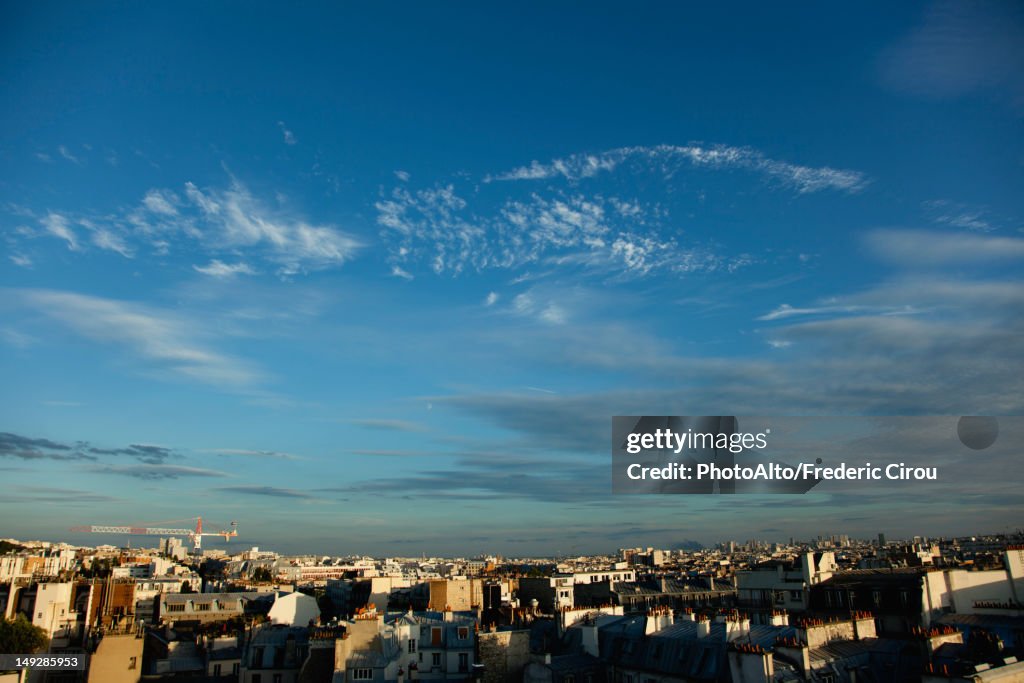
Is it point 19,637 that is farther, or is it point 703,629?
point 19,637

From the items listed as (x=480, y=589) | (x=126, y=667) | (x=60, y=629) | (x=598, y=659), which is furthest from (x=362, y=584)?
(x=598, y=659)

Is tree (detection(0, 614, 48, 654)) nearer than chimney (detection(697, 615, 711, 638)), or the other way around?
chimney (detection(697, 615, 711, 638))

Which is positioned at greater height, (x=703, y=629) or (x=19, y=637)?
(x=703, y=629)

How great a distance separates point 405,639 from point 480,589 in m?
34.1

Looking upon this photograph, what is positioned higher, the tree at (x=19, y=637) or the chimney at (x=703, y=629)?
the chimney at (x=703, y=629)

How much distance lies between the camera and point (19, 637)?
58.3 m

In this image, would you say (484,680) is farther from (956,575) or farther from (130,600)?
(130,600)

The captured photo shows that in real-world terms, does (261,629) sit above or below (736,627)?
below

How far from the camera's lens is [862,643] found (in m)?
31.0

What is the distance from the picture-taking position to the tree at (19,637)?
187ft

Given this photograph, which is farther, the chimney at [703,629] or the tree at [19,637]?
the tree at [19,637]

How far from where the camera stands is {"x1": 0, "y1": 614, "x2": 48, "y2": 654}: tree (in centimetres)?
5712

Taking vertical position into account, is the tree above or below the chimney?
below

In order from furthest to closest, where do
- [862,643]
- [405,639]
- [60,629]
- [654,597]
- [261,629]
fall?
A: 1. [654,597]
2. [60,629]
3. [261,629]
4. [405,639]
5. [862,643]
